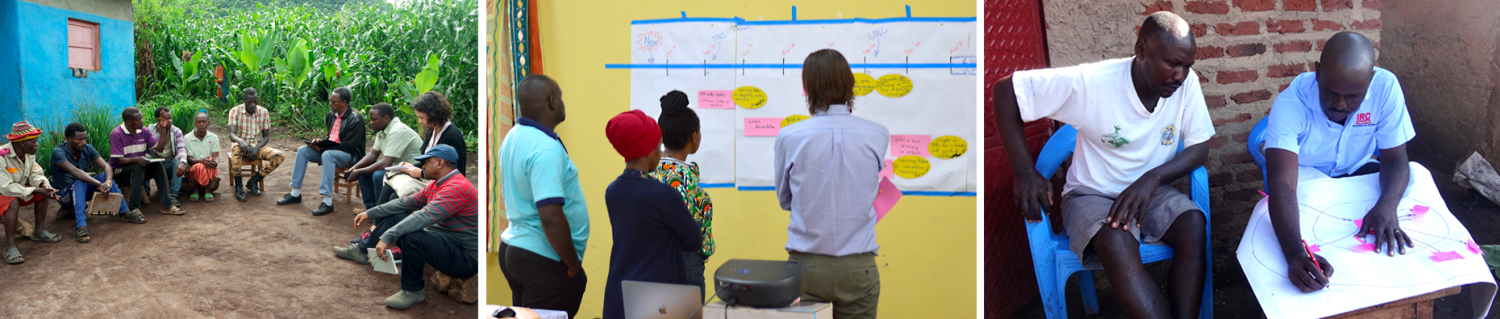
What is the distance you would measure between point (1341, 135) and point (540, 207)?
2374mm

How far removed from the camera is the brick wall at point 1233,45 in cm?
306

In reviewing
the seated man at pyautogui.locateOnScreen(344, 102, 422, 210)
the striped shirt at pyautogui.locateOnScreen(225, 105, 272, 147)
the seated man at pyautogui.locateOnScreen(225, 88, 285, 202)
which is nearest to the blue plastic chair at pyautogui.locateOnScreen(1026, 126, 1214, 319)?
the seated man at pyautogui.locateOnScreen(344, 102, 422, 210)

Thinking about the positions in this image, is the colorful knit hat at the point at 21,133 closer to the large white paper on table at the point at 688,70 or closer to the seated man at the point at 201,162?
the seated man at the point at 201,162

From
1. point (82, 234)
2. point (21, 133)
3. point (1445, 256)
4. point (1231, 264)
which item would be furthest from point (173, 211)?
point (1445, 256)

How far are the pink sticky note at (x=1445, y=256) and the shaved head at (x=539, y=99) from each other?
93.1 inches

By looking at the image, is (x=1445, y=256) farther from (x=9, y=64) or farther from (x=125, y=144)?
(x=9, y=64)

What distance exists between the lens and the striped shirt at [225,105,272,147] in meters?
8.12

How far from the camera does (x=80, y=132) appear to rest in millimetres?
6691

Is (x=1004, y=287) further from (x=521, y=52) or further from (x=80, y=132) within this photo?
(x=80, y=132)

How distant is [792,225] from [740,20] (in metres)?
0.82

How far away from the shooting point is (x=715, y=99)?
9.28 feet

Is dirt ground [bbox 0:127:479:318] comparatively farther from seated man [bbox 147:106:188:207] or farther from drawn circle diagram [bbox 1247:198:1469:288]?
drawn circle diagram [bbox 1247:198:1469:288]

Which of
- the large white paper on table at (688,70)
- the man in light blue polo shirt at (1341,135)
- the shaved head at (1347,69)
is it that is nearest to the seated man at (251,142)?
the large white paper on table at (688,70)

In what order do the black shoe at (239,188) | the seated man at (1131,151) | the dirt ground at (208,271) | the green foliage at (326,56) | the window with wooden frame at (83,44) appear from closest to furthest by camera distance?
the seated man at (1131,151) < the dirt ground at (208,271) < the black shoe at (239,188) < the window with wooden frame at (83,44) < the green foliage at (326,56)
